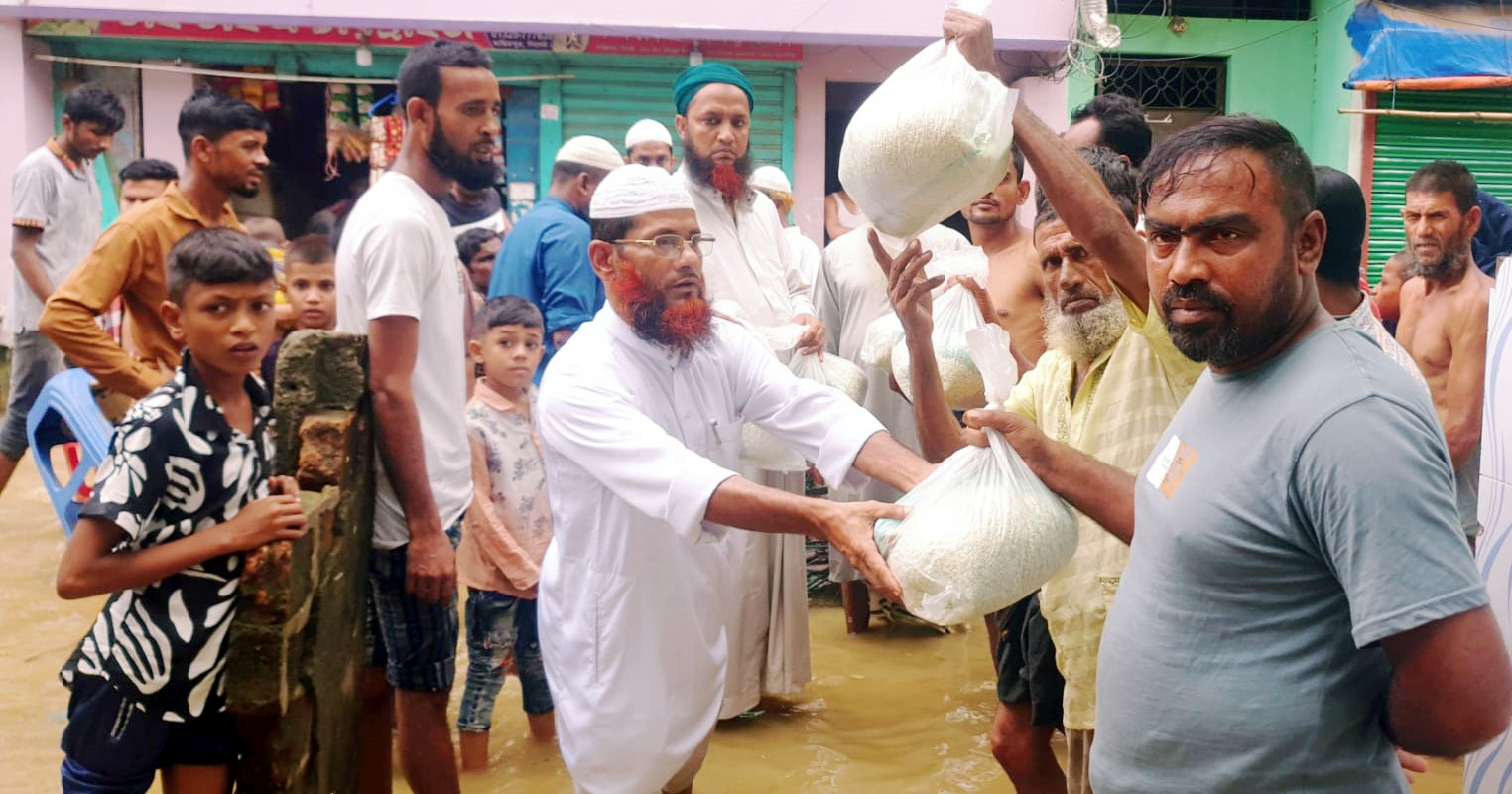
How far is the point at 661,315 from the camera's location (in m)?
3.06

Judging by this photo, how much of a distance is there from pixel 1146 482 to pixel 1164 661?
29 centimetres

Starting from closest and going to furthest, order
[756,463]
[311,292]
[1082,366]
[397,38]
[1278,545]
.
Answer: [1278,545], [1082,366], [756,463], [311,292], [397,38]

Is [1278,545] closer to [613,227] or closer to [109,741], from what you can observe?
[613,227]

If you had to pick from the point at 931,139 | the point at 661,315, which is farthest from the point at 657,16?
the point at 931,139

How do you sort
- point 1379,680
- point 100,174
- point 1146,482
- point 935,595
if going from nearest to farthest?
1. point 1379,680
2. point 1146,482
3. point 935,595
4. point 100,174

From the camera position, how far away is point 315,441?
3014 mm

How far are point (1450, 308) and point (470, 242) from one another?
4.54 m

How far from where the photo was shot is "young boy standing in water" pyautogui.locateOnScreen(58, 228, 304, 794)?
8.55 ft

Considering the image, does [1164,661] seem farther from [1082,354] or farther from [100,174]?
[100,174]

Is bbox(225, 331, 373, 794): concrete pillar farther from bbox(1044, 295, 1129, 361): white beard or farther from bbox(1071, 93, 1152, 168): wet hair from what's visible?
bbox(1071, 93, 1152, 168): wet hair

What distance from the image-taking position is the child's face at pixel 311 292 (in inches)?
184

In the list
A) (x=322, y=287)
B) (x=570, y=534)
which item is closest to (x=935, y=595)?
(x=570, y=534)

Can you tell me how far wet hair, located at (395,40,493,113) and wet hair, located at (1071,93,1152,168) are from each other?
1904mm

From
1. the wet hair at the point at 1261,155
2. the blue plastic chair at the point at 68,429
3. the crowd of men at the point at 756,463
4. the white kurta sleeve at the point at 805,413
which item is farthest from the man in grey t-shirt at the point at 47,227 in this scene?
the wet hair at the point at 1261,155
